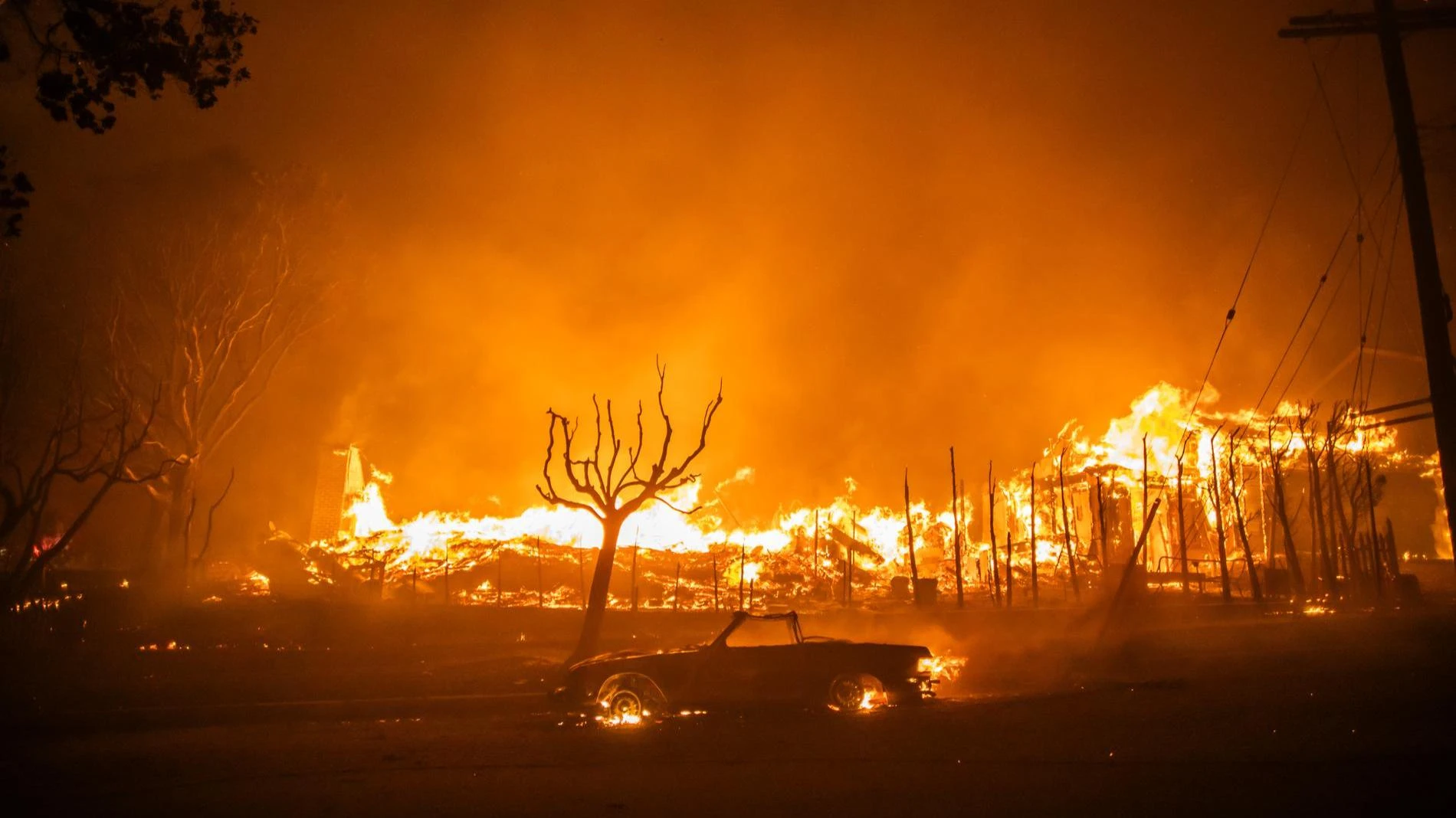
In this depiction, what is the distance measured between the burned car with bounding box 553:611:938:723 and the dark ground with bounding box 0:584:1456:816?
44 cm

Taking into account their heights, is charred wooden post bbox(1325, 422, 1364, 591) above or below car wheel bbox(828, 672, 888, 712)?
above

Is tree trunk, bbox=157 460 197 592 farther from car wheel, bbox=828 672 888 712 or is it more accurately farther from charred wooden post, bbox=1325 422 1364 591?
charred wooden post, bbox=1325 422 1364 591

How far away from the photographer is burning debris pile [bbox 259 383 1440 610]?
110 ft

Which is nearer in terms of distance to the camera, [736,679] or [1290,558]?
[736,679]

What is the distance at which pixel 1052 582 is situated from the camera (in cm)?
3769

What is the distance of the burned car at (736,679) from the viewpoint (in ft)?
41.7

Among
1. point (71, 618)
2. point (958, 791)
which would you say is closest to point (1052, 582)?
point (958, 791)

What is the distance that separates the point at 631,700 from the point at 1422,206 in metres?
15.0

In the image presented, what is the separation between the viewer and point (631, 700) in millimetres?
12703

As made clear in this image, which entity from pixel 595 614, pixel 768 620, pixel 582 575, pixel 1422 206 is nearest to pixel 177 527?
pixel 582 575

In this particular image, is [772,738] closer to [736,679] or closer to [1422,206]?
[736,679]

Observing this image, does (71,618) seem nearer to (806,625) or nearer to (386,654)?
(386,654)

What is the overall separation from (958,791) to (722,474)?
42724 millimetres

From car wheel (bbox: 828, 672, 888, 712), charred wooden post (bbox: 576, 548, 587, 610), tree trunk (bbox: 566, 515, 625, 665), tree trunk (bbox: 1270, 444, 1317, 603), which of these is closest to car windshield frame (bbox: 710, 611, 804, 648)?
car wheel (bbox: 828, 672, 888, 712)
